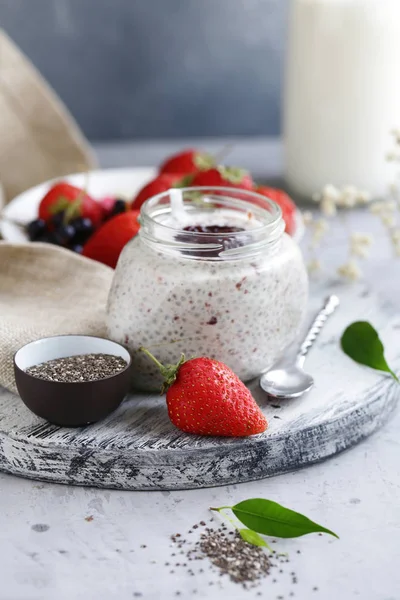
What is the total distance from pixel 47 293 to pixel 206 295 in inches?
14.2

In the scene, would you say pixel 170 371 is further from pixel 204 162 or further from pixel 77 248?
pixel 204 162

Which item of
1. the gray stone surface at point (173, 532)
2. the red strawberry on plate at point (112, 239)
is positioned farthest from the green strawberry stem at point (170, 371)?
the red strawberry on plate at point (112, 239)

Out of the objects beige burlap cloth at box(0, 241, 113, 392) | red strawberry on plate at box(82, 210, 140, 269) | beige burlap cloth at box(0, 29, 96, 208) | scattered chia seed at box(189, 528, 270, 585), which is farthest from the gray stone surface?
beige burlap cloth at box(0, 29, 96, 208)

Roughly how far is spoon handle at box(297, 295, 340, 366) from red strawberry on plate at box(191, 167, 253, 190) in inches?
10.8

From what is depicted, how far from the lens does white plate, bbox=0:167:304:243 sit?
5.29 feet

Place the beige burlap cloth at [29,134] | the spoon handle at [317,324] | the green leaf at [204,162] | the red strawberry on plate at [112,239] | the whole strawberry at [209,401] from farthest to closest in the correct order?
1. the beige burlap cloth at [29,134]
2. the green leaf at [204,162]
3. the red strawberry on plate at [112,239]
4. the spoon handle at [317,324]
5. the whole strawberry at [209,401]

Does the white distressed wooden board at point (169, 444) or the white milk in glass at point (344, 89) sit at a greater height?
the white milk in glass at point (344, 89)

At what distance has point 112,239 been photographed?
4.58 ft

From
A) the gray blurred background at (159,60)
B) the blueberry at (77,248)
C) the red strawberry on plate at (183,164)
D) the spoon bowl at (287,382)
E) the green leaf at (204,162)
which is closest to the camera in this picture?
the spoon bowl at (287,382)

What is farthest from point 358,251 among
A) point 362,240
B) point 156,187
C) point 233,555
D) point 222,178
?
point 233,555

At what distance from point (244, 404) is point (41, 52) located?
1687 millimetres

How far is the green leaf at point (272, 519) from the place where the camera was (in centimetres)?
92

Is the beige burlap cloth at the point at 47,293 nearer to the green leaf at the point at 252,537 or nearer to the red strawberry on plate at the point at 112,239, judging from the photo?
the red strawberry on plate at the point at 112,239

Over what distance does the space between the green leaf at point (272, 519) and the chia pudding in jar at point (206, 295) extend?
239 millimetres
